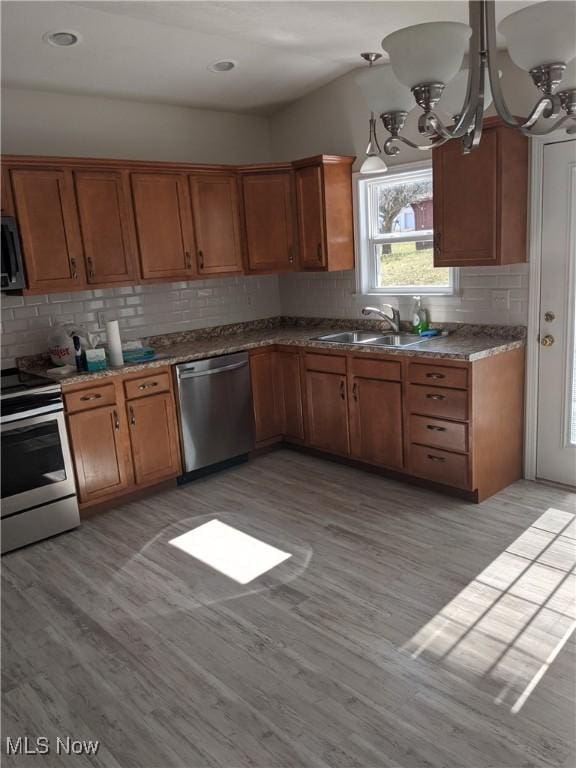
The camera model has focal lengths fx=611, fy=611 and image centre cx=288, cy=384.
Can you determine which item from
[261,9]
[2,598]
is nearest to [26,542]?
[2,598]

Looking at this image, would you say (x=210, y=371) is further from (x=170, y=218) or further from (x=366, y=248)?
(x=366, y=248)

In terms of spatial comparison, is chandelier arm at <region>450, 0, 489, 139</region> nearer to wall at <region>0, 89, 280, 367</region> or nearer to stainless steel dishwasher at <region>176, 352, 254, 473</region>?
stainless steel dishwasher at <region>176, 352, 254, 473</region>

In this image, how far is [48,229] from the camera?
3.81 metres

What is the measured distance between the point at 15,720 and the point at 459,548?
2.17 meters

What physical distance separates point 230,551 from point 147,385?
1.30m

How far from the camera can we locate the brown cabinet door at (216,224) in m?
4.55

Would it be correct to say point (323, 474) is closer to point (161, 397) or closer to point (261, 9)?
point (161, 397)

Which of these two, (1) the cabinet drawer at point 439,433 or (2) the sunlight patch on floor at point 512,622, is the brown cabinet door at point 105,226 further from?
(2) the sunlight patch on floor at point 512,622

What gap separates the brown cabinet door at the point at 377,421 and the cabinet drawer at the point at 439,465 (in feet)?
0.40

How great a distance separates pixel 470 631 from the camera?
2557 mm

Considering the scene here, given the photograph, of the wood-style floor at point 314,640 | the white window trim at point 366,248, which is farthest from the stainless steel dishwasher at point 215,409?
the white window trim at point 366,248

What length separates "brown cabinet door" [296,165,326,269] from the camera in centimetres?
463

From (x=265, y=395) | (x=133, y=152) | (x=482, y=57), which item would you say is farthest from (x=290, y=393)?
(x=482, y=57)

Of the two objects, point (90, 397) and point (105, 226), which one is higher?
point (105, 226)
